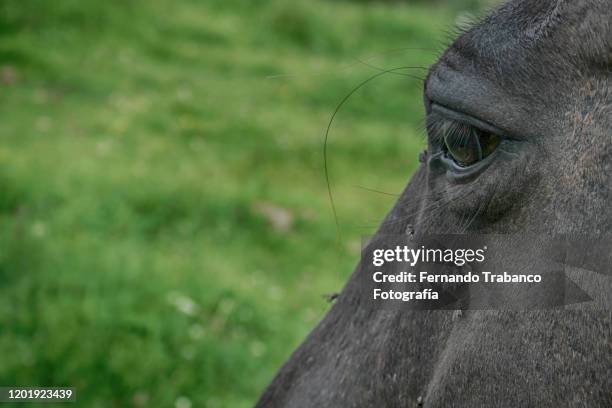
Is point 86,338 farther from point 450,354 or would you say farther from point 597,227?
point 597,227

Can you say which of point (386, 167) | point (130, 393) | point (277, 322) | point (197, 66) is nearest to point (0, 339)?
point (130, 393)

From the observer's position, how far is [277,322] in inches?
231

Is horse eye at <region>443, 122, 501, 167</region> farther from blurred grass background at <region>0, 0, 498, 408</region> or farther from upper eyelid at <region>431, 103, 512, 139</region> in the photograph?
blurred grass background at <region>0, 0, 498, 408</region>

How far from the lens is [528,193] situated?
159 cm

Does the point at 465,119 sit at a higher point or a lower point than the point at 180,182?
higher

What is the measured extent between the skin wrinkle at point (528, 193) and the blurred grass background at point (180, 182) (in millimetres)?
301

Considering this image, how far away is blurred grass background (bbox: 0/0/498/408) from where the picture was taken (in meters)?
5.06

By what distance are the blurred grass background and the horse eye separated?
215mm

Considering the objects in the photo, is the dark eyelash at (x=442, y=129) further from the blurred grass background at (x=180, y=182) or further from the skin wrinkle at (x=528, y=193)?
the blurred grass background at (x=180, y=182)

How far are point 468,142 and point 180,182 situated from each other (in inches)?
232

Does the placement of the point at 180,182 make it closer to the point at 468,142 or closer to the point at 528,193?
the point at 468,142

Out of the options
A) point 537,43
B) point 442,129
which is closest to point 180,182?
point 442,129

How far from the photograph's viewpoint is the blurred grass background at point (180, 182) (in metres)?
5.06

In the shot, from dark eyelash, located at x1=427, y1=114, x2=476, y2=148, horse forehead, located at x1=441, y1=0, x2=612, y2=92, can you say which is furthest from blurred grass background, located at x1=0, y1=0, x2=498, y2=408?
horse forehead, located at x1=441, y1=0, x2=612, y2=92
